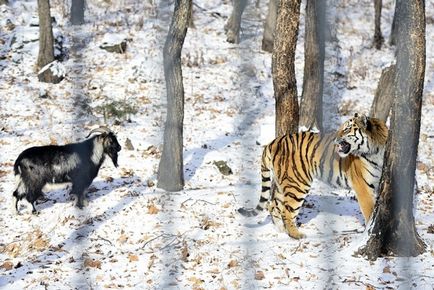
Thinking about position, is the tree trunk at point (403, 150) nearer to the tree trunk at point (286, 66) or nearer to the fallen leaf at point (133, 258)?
the tree trunk at point (286, 66)

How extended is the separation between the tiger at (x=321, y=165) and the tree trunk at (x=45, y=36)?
30.1 ft

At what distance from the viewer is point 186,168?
11305 mm

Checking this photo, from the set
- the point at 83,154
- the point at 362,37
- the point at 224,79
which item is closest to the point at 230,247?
the point at 83,154

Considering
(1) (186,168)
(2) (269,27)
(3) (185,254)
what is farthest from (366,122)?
(2) (269,27)

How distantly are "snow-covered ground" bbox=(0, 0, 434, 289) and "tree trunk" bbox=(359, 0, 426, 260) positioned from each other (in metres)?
0.22

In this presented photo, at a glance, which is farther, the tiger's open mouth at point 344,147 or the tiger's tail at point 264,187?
the tiger's tail at point 264,187

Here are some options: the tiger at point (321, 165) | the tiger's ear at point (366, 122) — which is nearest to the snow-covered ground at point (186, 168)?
the tiger at point (321, 165)

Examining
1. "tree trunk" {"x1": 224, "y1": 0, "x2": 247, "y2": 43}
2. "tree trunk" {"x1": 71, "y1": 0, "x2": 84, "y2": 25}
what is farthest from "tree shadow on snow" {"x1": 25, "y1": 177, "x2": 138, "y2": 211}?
"tree trunk" {"x1": 71, "y1": 0, "x2": 84, "y2": 25}

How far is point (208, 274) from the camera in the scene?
7.00 meters

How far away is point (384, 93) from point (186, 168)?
4423 mm

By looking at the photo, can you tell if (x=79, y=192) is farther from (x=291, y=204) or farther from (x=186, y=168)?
(x=291, y=204)

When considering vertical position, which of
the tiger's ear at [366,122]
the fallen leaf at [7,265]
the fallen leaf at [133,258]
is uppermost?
the tiger's ear at [366,122]

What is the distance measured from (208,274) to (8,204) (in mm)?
4294

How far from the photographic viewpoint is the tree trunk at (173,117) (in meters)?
9.76
